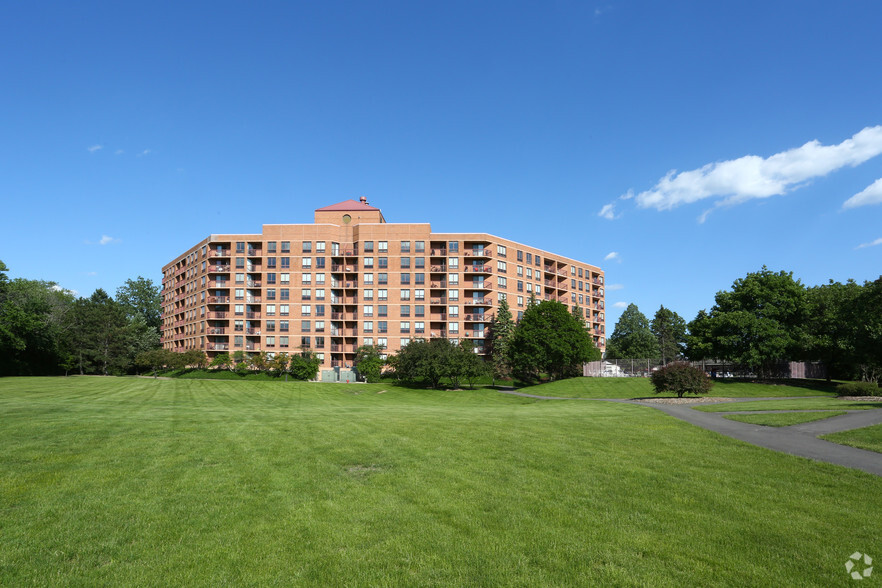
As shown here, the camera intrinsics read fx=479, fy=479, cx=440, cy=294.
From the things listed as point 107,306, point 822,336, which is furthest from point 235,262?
point 822,336

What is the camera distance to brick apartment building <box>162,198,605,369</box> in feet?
261

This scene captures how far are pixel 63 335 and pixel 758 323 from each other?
104m

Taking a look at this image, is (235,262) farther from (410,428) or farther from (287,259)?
(410,428)

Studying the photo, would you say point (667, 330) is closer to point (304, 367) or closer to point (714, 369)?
point (714, 369)

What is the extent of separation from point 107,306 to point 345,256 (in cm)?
4762

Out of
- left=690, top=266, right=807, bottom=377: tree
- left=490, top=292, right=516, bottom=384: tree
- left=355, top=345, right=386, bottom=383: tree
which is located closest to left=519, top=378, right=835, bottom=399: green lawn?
left=690, top=266, right=807, bottom=377: tree

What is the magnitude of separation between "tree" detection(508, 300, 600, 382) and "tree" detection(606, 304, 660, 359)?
49.0 m


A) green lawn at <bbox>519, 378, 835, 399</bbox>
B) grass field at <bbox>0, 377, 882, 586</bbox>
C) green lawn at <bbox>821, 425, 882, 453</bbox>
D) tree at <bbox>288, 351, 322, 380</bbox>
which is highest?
grass field at <bbox>0, 377, 882, 586</bbox>

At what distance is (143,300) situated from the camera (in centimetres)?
11812

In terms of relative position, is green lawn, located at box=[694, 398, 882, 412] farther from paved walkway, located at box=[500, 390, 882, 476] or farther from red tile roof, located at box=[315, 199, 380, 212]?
red tile roof, located at box=[315, 199, 380, 212]

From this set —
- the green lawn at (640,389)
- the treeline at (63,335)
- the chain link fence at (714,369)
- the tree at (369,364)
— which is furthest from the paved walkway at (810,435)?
the treeline at (63,335)

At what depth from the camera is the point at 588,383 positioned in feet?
191

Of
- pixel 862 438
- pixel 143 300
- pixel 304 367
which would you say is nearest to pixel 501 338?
pixel 304 367

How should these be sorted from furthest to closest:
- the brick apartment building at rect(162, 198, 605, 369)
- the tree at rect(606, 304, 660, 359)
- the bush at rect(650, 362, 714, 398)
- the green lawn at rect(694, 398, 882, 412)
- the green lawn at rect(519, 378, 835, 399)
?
1. the tree at rect(606, 304, 660, 359)
2. the brick apartment building at rect(162, 198, 605, 369)
3. the green lawn at rect(519, 378, 835, 399)
4. the bush at rect(650, 362, 714, 398)
5. the green lawn at rect(694, 398, 882, 412)
